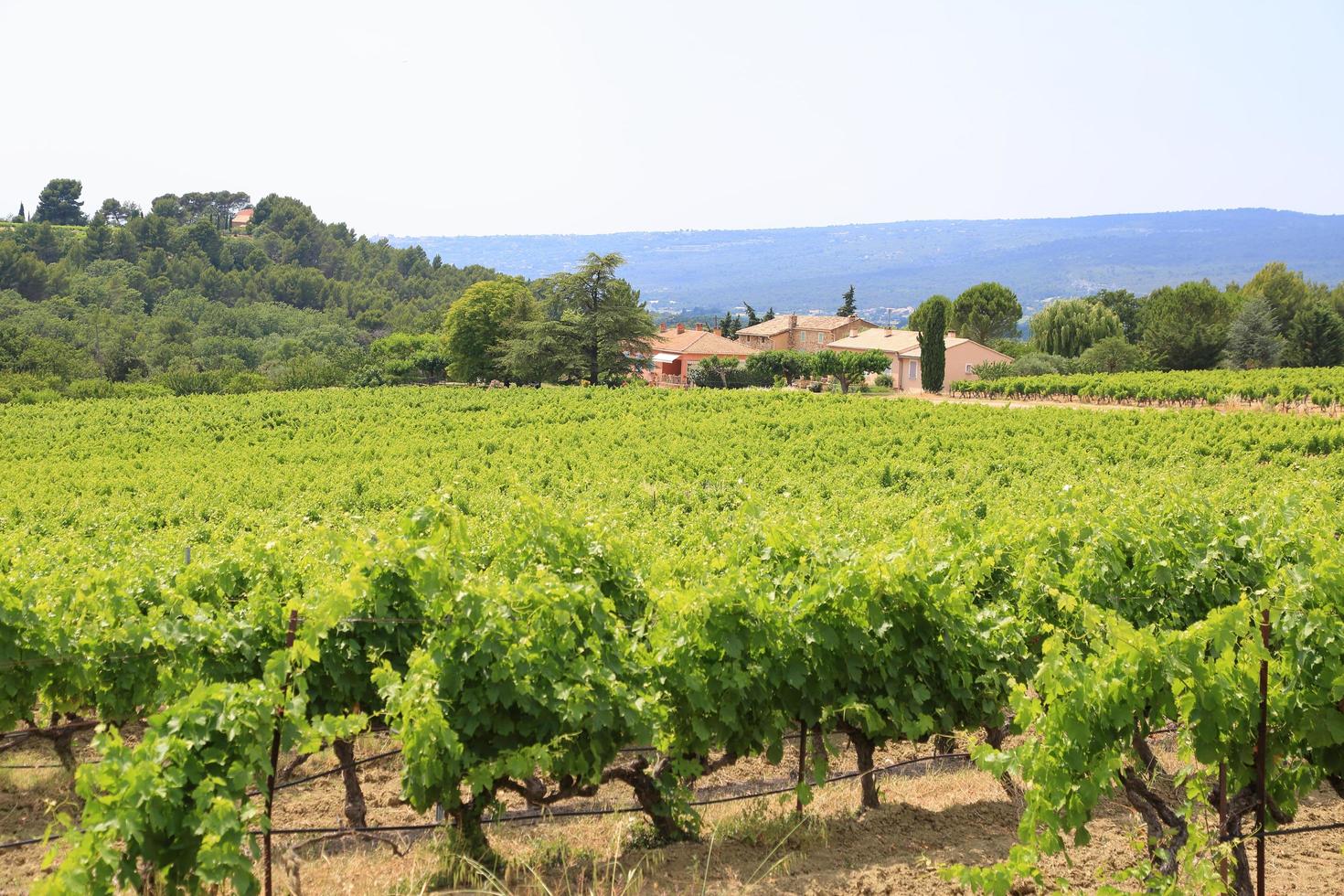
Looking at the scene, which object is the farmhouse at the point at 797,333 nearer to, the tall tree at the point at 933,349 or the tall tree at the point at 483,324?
the tall tree at the point at 483,324

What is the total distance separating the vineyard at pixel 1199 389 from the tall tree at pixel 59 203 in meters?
157

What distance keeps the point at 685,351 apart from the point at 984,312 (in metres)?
28.8

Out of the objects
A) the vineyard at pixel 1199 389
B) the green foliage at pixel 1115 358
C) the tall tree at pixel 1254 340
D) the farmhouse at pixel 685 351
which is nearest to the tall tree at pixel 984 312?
the farmhouse at pixel 685 351

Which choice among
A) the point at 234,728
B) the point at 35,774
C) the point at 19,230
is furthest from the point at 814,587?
→ the point at 19,230

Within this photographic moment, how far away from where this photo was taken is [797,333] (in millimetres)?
105250

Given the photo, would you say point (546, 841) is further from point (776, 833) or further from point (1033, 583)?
point (1033, 583)

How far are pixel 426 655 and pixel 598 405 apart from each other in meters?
39.0

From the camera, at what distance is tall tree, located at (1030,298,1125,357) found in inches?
3147

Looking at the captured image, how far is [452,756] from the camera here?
17.5ft

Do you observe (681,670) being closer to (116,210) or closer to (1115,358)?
(1115,358)

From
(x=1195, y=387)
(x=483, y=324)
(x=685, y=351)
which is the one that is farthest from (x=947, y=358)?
(x=483, y=324)

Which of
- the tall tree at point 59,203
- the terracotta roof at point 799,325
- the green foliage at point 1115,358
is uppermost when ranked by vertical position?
the tall tree at point 59,203

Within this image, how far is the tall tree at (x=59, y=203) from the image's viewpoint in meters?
161

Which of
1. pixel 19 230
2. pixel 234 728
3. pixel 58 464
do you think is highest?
pixel 19 230
